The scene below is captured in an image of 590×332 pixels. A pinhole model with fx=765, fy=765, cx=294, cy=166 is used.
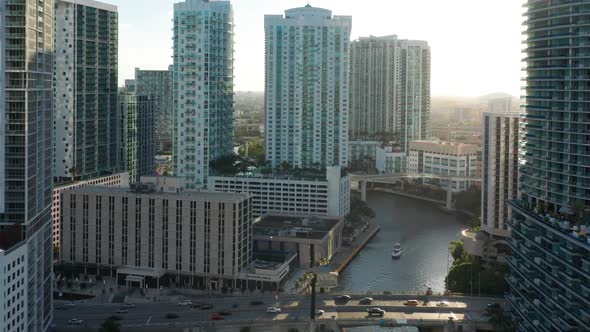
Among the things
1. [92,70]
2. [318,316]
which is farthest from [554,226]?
[92,70]

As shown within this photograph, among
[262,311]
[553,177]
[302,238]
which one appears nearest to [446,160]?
[302,238]

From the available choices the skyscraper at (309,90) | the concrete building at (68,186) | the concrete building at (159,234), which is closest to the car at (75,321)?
the concrete building at (159,234)

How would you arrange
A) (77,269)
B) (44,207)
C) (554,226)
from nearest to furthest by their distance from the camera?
(554,226) < (44,207) < (77,269)

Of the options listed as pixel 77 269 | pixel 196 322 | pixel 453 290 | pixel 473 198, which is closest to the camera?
pixel 196 322

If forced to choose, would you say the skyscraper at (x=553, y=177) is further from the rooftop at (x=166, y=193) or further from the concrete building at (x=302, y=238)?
the concrete building at (x=302, y=238)

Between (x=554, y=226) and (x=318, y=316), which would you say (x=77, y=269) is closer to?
(x=318, y=316)

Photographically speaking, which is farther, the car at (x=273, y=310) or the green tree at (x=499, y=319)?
the car at (x=273, y=310)

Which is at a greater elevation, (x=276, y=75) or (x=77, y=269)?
(x=276, y=75)
